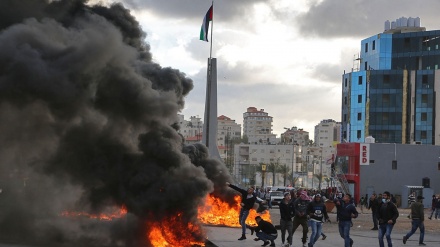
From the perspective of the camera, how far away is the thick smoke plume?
19.0 metres

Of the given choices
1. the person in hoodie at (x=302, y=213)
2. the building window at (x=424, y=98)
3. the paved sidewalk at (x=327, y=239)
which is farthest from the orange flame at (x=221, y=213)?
the building window at (x=424, y=98)

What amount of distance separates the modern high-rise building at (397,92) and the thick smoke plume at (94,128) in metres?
Result: 87.9

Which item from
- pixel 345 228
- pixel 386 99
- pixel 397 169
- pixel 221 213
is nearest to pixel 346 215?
pixel 345 228

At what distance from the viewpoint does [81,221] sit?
26328 mm

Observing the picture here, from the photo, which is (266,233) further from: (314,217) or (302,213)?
(314,217)

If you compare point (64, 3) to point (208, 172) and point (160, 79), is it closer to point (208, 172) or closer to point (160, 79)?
point (160, 79)

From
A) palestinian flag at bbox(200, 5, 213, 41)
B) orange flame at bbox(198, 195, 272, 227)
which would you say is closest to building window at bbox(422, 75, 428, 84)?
palestinian flag at bbox(200, 5, 213, 41)

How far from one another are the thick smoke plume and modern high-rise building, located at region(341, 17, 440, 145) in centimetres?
8788

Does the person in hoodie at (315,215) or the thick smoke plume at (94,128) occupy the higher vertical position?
the thick smoke plume at (94,128)

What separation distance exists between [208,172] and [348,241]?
522 inches

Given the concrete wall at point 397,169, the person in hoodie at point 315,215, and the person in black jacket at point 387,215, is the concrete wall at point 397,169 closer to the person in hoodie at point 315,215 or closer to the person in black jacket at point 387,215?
the person in hoodie at point 315,215

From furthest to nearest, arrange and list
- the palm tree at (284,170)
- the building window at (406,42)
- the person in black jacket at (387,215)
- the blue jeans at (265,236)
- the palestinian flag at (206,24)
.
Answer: the palm tree at (284,170) → the building window at (406,42) → the palestinian flag at (206,24) → the blue jeans at (265,236) → the person in black jacket at (387,215)

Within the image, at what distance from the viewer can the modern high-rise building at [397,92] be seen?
10594 centimetres

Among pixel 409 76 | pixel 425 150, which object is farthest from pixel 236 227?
pixel 409 76
